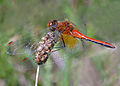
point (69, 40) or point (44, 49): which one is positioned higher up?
point (69, 40)

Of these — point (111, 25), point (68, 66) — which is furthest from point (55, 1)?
point (68, 66)

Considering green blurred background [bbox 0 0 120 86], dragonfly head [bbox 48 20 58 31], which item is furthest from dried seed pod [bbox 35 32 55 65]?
green blurred background [bbox 0 0 120 86]

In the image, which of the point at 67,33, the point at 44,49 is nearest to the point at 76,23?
the point at 67,33

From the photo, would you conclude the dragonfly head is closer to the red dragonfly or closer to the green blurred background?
the red dragonfly

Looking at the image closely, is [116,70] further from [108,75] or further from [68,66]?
[68,66]

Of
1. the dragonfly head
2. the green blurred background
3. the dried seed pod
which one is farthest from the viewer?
the green blurred background

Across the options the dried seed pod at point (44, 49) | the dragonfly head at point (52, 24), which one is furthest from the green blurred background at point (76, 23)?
the dried seed pod at point (44, 49)

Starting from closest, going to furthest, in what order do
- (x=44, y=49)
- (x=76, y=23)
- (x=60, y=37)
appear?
(x=44, y=49)
(x=60, y=37)
(x=76, y=23)

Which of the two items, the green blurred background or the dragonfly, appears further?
the green blurred background

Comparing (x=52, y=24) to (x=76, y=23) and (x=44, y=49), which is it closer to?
(x=44, y=49)
